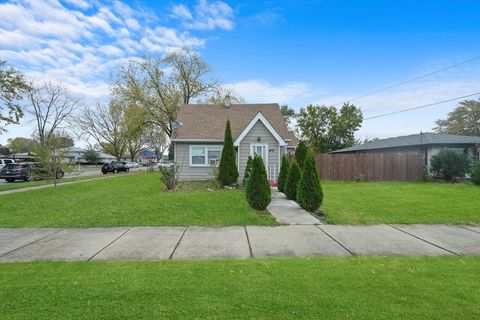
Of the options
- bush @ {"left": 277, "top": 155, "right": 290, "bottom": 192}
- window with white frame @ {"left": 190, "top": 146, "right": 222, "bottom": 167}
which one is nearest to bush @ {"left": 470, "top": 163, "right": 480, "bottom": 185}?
bush @ {"left": 277, "top": 155, "right": 290, "bottom": 192}

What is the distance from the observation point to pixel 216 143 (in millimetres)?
16359

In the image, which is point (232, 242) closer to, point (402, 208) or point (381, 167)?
point (402, 208)

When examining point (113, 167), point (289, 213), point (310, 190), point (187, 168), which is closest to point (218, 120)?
point (187, 168)

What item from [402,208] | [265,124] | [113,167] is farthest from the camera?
[113,167]

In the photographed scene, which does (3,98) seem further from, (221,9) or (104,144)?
(104,144)

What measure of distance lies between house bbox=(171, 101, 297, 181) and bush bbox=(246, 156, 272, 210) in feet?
22.2

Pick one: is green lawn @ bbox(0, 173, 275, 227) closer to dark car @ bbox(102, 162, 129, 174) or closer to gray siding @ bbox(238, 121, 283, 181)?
gray siding @ bbox(238, 121, 283, 181)

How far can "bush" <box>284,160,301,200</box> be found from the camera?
405 inches

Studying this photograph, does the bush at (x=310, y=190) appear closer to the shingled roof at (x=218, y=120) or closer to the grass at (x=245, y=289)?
the grass at (x=245, y=289)

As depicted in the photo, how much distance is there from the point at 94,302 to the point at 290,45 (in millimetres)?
16311

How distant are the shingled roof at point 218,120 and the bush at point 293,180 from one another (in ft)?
19.8

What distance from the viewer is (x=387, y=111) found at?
31.1 m

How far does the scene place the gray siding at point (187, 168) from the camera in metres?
16.3

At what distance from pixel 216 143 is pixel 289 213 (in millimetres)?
9034
